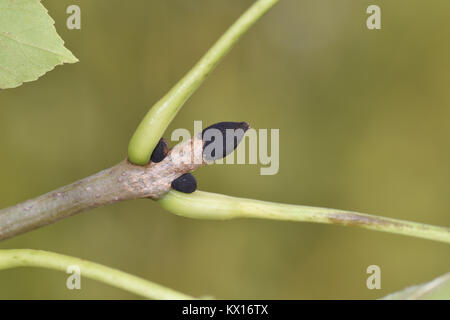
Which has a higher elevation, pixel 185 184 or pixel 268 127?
pixel 268 127

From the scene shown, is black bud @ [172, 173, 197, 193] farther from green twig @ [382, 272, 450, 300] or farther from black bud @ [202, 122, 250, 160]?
green twig @ [382, 272, 450, 300]

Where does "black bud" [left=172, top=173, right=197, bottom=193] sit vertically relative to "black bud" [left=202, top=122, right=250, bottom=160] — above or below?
below

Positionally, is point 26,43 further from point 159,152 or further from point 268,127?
point 268,127

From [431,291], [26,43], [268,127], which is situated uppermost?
[268,127]

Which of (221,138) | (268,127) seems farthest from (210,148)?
(268,127)

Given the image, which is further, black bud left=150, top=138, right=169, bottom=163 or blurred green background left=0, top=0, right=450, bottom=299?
blurred green background left=0, top=0, right=450, bottom=299

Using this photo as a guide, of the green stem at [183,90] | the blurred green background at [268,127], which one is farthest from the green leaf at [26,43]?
the blurred green background at [268,127]

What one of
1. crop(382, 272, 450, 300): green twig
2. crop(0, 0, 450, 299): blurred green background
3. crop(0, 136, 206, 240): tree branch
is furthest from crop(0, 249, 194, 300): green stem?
crop(0, 0, 450, 299): blurred green background

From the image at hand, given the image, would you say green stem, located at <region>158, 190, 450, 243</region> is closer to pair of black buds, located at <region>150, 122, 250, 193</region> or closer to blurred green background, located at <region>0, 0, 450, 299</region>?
pair of black buds, located at <region>150, 122, 250, 193</region>

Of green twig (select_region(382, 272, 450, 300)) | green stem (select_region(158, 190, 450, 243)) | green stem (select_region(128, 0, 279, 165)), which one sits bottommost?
green twig (select_region(382, 272, 450, 300))
